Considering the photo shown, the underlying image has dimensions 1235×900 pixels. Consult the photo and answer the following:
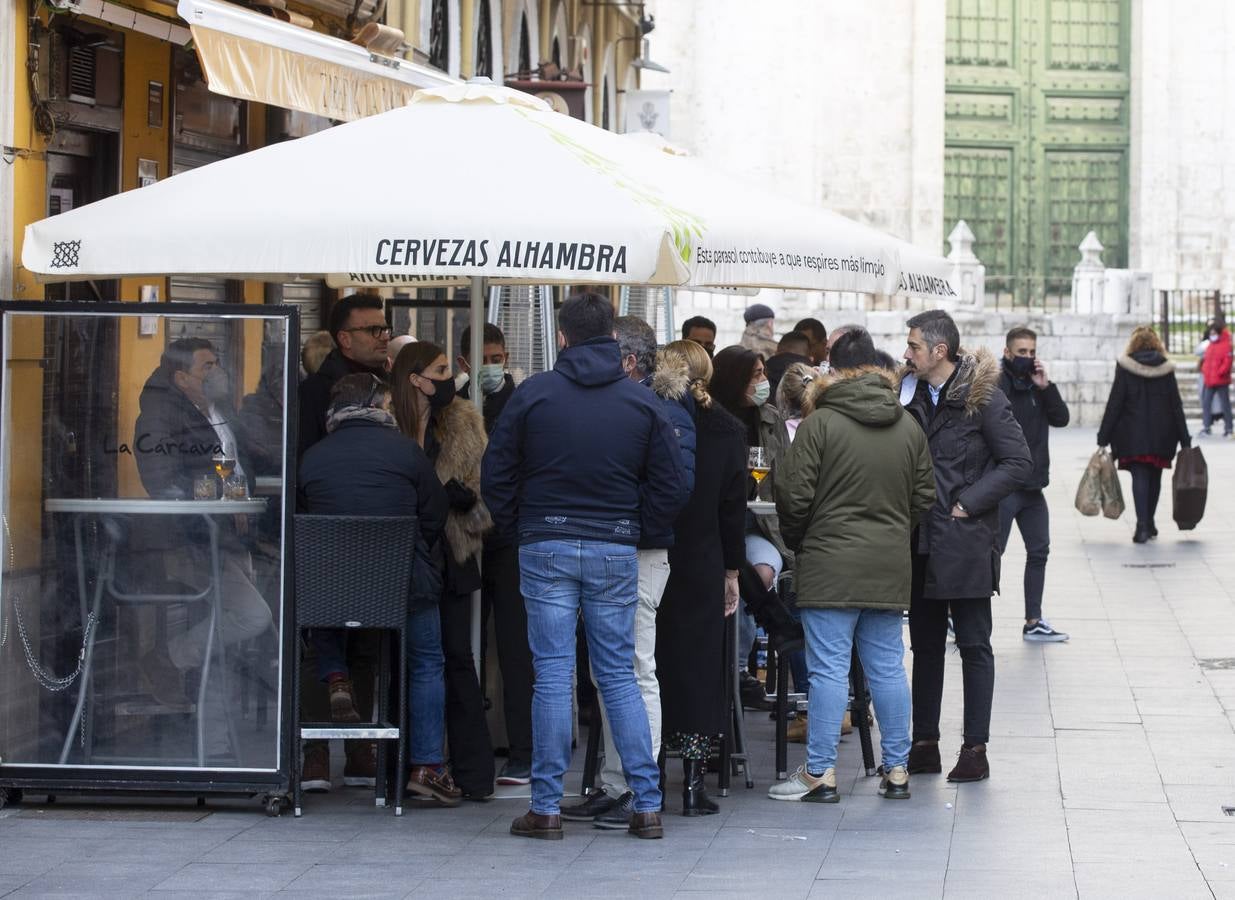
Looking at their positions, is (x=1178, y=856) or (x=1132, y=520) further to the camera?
(x=1132, y=520)

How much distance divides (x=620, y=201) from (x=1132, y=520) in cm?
1285

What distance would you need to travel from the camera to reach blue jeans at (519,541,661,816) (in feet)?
23.7

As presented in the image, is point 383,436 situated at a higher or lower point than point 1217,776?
higher

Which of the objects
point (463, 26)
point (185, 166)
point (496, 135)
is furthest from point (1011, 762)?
point (463, 26)

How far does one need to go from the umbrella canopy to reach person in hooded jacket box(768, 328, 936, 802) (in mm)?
623

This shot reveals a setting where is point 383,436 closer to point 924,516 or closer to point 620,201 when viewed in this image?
Result: point 620,201

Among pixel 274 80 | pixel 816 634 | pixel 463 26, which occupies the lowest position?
pixel 816 634

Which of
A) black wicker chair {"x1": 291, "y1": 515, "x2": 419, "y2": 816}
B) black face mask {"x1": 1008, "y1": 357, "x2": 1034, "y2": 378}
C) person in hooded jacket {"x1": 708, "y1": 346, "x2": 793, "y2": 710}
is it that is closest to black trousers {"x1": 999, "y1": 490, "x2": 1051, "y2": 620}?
black face mask {"x1": 1008, "y1": 357, "x2": 1034, "y2": 378}

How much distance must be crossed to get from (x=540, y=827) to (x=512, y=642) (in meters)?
1.02

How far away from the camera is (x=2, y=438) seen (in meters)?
7.75

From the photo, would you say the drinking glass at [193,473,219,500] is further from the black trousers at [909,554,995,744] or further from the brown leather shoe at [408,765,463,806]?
the black trousers at [909,554,995,744]

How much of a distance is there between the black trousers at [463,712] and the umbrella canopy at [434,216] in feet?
4.36

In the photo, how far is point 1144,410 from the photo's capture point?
653 inches

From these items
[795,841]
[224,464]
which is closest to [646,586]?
[795,841]
